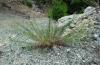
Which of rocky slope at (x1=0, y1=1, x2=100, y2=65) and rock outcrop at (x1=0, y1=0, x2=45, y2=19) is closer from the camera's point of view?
rocky slope at (x1=0, y1=1, x2=100, y2=65)

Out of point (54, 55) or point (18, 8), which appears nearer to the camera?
point (54, 55)

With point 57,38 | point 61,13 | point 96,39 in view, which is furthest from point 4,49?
point 61,13

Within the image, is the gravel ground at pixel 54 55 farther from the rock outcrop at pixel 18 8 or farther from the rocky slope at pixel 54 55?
the rock outcrop at pixel 18 8

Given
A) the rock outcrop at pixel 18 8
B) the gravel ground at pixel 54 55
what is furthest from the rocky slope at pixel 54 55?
the rock outcrop at pixel 18 8

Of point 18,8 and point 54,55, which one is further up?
point 54,55

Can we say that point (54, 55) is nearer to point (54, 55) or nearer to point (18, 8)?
point (54, 55)

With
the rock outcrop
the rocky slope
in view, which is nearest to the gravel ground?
the rocky slope

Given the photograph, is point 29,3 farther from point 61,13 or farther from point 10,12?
point 61,13

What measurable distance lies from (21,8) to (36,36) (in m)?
5.53

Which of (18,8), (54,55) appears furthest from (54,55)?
(18,8)

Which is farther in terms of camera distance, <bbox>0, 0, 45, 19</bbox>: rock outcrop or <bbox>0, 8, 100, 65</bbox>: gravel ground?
<bbox>0, 0, 45, 19</bbox>: rock outcrop

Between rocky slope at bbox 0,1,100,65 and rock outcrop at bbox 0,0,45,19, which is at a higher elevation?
rocky slope at bbox 0,1,100,65

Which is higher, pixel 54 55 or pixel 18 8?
pixel 54 55

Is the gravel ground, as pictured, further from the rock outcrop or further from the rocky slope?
the rock outcrop
